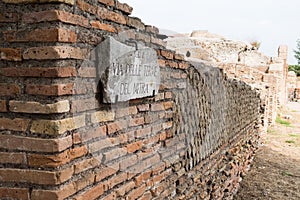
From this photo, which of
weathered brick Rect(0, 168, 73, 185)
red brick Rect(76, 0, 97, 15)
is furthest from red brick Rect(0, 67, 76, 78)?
weathered brick Rect(0, 168, 73, 185)

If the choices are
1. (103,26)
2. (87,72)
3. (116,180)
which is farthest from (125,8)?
(116,180)

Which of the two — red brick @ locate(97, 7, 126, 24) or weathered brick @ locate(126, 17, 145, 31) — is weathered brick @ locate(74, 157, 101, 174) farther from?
weathered brick @ locate(126, 17, 145, 31)

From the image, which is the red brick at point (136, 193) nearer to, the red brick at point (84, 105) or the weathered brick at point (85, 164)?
the weathered brick at point (85, 164)

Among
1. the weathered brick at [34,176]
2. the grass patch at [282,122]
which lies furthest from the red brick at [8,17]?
the grass patch at [282,122]

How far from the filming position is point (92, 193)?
1759mm

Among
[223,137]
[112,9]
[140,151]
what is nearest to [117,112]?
[140,151]

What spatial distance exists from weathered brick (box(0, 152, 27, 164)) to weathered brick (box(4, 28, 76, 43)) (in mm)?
533

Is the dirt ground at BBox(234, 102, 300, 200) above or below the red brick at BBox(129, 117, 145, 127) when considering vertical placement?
below

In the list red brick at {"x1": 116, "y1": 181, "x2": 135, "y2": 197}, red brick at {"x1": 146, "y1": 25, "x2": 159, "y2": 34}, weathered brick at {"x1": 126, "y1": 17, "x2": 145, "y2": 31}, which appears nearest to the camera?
red brick at {"x1": 116, "y1": 181, "x2": 135, "y2": 197}

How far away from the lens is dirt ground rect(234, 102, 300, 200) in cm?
576

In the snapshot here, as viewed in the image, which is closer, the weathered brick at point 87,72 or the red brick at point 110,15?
the weathered brick at point 87,72

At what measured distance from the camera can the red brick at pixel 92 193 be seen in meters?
1.67

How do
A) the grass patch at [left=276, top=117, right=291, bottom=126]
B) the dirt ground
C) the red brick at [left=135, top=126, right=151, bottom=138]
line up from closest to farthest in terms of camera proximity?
1. the red brick at [left=135, top=126, right=151, bottom=138]
2. the dirt ground
3. the grass patch at [left=276, top=117, right=291, bottom=126]

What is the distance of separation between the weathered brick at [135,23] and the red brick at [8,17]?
29.1 inches
